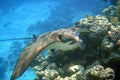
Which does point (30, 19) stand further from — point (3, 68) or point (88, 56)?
point (88, 56)

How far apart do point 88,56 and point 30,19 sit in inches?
1227

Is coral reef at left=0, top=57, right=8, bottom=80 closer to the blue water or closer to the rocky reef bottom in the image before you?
the blue water

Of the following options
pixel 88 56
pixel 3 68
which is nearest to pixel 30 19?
pixel 3 68

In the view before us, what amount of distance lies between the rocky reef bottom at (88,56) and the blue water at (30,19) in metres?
14.9

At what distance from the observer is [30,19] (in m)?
36.1

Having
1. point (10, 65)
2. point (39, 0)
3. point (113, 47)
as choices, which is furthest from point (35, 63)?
point (39, 0)

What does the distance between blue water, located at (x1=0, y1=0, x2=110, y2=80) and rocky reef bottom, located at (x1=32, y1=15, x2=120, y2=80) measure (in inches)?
587

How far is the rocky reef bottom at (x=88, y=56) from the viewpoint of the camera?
4891 mm

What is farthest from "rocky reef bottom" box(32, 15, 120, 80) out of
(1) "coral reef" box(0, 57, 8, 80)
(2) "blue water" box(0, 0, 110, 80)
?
(1) "coral reef" box(0, 57, 8, 80)

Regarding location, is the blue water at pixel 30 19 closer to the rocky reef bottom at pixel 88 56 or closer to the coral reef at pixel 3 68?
the coral reef at pixel 3 68

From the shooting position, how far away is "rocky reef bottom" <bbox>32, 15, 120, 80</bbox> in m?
4.89

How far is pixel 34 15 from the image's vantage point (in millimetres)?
37938

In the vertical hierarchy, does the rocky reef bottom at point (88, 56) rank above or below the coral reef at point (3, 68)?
below

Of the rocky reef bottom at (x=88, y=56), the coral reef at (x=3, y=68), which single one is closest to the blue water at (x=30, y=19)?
the coral reef at (x=3, y=68)
